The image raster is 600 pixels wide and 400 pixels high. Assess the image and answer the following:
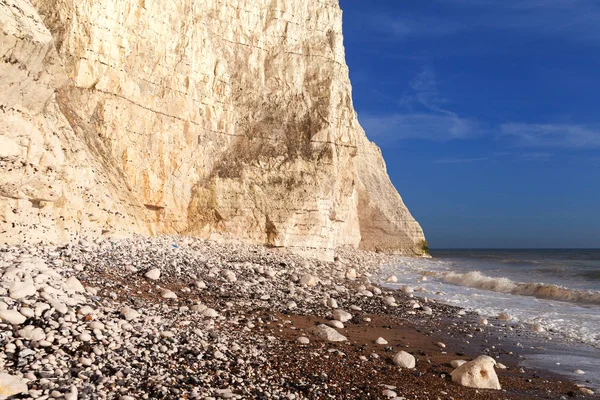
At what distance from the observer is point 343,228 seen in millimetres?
33594

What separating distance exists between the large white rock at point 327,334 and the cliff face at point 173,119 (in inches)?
236

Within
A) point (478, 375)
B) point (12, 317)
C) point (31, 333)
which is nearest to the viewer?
point (31, 333)

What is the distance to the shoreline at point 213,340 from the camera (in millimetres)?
4285

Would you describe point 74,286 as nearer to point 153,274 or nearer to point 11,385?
point 153,274

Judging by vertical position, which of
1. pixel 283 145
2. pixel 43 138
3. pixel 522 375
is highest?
pixel 283 145

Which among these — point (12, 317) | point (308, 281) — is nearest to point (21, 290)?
point (12, 317)

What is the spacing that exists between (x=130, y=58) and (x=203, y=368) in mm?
12001

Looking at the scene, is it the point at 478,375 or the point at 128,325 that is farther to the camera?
the point at 478,375

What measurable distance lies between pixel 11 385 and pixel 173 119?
13150 mm

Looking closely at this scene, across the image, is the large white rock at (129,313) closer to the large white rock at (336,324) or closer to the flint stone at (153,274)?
the flint stone at (153,274)

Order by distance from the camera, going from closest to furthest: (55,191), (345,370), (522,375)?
1. (345,370)
2. (522,375)
3. (55,191)

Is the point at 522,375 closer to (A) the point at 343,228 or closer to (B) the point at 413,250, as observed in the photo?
(A) the point at 343,228

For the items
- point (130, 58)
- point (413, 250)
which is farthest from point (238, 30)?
point (413, 250)

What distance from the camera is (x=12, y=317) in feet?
15.4
